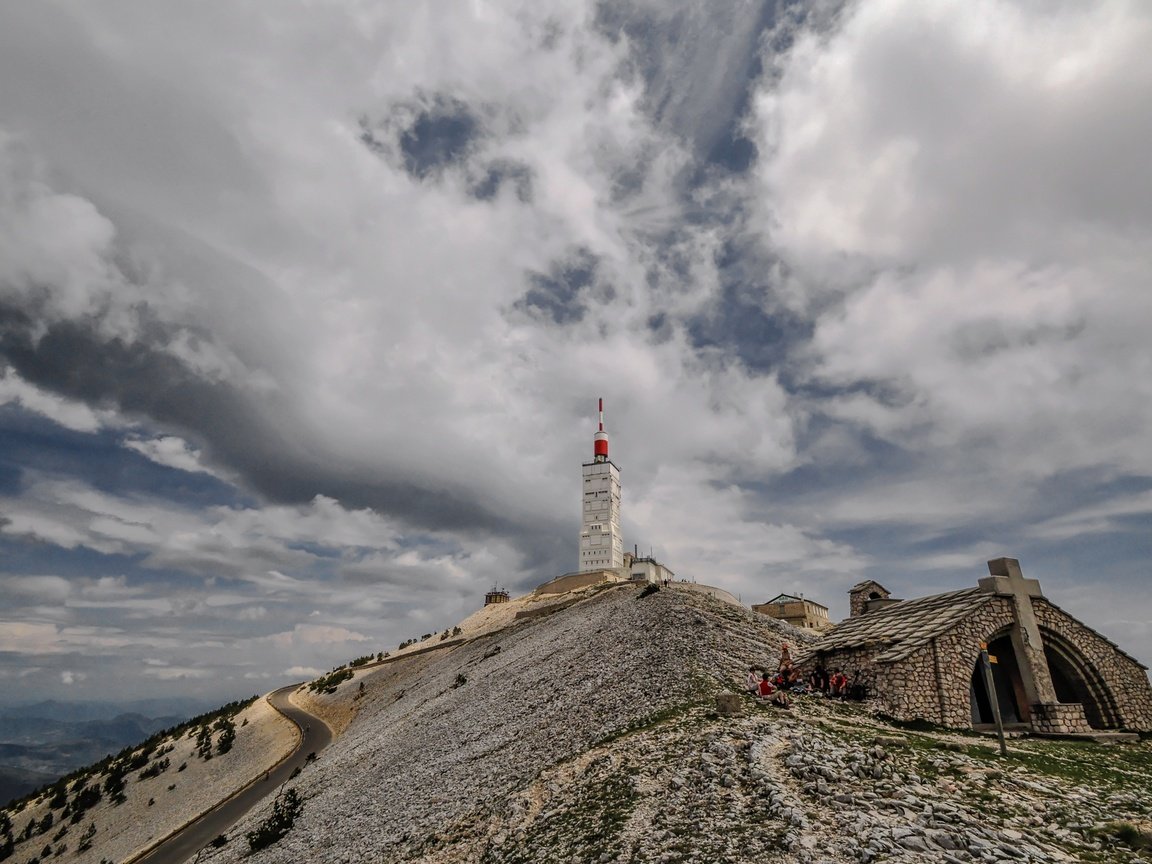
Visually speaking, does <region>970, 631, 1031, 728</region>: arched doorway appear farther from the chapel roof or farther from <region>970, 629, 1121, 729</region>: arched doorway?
the chapel roof

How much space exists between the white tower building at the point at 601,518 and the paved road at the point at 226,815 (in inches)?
3326

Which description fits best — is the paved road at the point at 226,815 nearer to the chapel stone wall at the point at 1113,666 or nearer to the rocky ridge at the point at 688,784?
the rocky ridge at the point at 688,784

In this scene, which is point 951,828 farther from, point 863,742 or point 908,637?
point 908,637

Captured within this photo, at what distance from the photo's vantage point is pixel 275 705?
262ft

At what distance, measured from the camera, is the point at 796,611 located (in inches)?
3423

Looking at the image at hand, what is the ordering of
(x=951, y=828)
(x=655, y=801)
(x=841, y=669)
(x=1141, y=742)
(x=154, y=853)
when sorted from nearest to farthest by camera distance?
1. (x=951, y=828)
2. (x=655, y=801)
3. (x=1141, y=742)
4. (x=841, y=669)
5. (x=154, y=853)

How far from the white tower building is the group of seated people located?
359ft

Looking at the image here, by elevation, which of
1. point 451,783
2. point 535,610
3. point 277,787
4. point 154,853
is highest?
point 535,610

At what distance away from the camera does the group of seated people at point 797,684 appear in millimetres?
26089

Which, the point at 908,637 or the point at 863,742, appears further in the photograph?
the point at 908,637

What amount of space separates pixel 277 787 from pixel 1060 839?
47.0 m

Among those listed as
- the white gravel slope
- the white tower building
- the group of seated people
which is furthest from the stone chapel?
the white tower building

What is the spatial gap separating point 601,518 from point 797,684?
11590cm

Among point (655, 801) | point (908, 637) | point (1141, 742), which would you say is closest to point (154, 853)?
point (655, 801)
